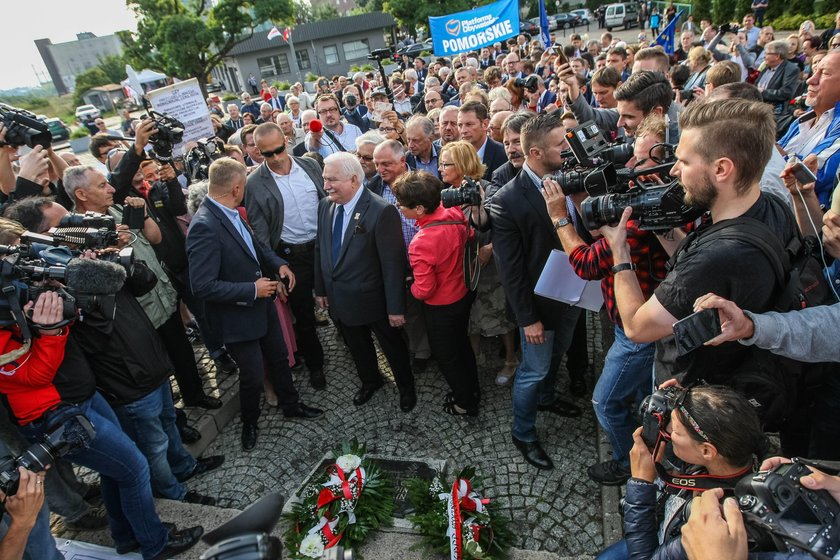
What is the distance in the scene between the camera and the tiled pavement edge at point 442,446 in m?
3.03

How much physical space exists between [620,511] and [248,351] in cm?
286

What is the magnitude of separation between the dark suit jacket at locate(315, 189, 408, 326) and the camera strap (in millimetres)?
2310

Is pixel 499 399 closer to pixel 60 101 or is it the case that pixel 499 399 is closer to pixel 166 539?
pixel 166 539

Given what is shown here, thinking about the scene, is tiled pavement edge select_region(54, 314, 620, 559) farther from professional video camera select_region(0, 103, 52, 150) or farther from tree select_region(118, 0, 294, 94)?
tree select_region(118, 0, 294, 94)

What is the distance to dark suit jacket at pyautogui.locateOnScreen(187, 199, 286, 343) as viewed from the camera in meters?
3.61

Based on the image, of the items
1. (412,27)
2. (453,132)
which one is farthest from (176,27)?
(453,132)

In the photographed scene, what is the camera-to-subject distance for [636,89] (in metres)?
4.00

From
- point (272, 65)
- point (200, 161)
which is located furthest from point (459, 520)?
point (272, 65)

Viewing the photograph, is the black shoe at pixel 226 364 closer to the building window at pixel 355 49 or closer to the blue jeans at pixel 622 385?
the blue jeans at pixel 622 385

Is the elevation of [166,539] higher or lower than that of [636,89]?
A: lower

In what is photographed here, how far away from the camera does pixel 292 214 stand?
184 inches

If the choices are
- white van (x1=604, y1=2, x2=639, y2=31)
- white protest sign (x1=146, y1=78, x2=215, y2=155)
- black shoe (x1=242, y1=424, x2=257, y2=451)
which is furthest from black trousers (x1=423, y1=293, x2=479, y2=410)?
white van (x1=604, y1=2, x2=639, y2=31)

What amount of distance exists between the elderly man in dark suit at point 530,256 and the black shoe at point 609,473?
0.30 m

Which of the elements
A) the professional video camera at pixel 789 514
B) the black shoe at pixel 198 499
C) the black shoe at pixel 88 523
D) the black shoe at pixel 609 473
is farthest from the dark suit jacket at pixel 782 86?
the black shoe at pixel 88 523
